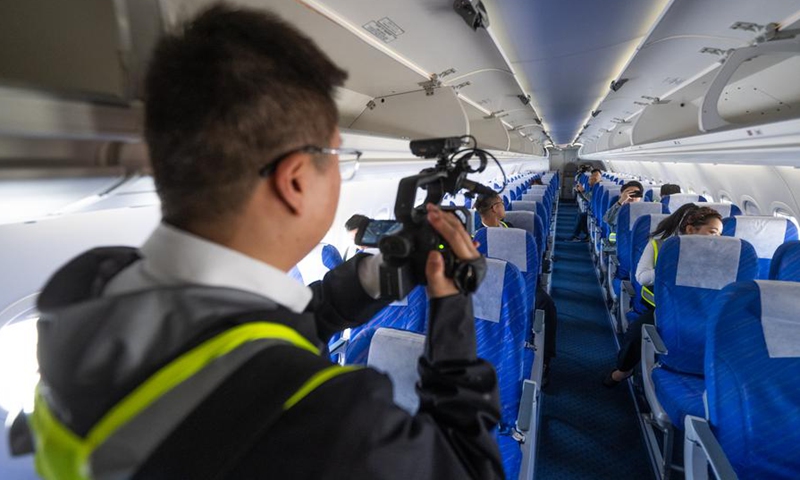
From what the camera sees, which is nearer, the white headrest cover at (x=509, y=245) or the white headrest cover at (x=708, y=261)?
the white headrest cover at (x=708, y=261)

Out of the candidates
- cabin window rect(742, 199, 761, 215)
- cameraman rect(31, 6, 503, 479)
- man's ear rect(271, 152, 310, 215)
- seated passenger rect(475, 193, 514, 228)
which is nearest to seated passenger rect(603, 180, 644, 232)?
cabin window rect(742, 199, 761, 215)

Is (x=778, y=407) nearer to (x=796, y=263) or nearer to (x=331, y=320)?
(x=796, y=263)

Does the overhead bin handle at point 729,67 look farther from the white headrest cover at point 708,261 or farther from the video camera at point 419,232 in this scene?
the video camera at point 419,232

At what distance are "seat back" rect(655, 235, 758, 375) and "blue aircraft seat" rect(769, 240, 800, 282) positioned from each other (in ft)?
0.34

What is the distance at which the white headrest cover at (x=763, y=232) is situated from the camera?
311 cm

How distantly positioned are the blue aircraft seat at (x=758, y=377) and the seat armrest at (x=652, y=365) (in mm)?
685

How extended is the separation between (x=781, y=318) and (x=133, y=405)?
7.35ft

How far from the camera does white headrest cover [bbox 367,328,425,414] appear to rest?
1.50 metres

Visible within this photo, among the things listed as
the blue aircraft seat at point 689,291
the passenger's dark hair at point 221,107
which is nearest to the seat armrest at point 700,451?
the blue aircraft seat at point 689,291

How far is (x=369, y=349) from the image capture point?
5.30 ft

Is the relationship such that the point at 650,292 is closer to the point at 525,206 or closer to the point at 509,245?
Result: the point at 509,245

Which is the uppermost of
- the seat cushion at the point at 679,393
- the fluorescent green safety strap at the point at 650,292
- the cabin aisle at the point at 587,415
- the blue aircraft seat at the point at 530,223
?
the blue aircraft seat at the point at 530,223

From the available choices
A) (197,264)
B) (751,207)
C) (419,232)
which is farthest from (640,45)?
(751,207)

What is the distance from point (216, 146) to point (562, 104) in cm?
572
